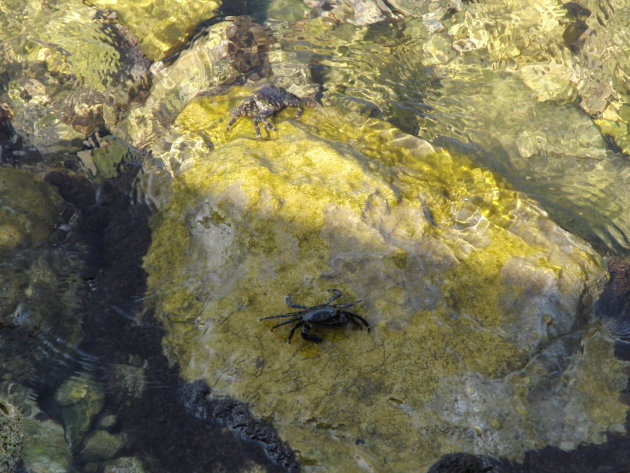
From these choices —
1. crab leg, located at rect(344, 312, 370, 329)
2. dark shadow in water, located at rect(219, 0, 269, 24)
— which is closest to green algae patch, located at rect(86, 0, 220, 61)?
dark shadow in water, located at rect(219, 0, 269, 24)

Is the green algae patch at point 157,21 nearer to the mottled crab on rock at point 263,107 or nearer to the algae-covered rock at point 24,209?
the mottled crab on rock at point 263,107

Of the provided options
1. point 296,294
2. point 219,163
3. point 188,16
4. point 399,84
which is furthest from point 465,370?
point 188,16

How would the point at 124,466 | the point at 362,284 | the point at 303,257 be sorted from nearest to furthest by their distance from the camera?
the point at 124,466 → the point at 362,284 → the point at 303,257

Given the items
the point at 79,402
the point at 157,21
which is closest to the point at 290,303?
A: the point at 79,402

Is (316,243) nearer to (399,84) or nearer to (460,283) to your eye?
(460,283)

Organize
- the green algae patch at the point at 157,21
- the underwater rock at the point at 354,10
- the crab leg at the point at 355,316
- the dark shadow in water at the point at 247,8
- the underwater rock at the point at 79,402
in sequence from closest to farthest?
the crab leg at the point at 355,316 → the underwater rock at the point at 79,402 → the green algae patch at the point at 157,21 → the dark shadow in water at the point at 247,8 → the underwater rock at the point at 354,10

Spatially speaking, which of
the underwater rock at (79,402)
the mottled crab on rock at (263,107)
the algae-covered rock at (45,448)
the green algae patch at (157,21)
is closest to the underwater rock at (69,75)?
the green algae patch at (157,21)

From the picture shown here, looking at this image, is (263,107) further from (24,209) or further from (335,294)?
(24,209)
